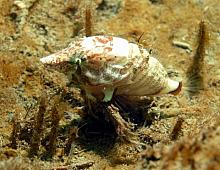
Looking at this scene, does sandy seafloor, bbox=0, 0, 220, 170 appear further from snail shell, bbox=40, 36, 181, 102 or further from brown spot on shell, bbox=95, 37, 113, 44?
brown spot on shell, bbox=95, 37, 113, 44

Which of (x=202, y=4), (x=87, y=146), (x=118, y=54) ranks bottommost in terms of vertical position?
(x=87, y=146)

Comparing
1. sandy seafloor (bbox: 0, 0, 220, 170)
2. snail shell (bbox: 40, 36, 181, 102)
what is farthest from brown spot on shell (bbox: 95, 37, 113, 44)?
sandy seafloor (bbox: 0, 0, 220, 170)

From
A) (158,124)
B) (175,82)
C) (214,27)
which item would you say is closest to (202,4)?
(214,27)

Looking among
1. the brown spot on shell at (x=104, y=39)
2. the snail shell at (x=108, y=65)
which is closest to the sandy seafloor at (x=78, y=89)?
the snail shell at (x=108, y=65)

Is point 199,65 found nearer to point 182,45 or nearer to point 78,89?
point 182,45

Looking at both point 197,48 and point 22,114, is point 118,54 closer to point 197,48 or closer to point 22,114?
point 22,114

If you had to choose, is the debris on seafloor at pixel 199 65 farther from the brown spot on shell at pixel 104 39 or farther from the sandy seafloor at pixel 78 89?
the brown spot on shell at pixel 104 39
